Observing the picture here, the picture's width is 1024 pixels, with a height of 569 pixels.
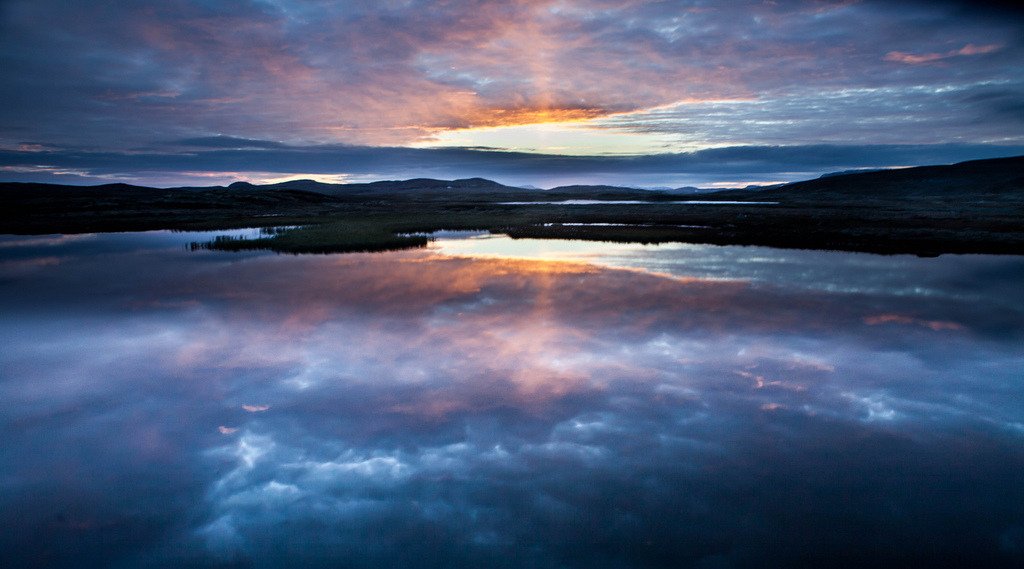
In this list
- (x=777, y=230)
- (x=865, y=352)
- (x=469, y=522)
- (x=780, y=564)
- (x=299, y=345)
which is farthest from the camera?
(x=777, y=230)

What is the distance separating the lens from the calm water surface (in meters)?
6.87

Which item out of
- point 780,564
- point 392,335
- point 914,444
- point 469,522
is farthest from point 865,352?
point 392,335

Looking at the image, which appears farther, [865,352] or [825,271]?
[825,271]

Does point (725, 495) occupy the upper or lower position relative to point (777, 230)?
lower

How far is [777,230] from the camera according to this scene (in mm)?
43156

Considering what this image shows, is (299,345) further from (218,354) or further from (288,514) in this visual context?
(288,514)

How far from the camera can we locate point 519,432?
963 cm

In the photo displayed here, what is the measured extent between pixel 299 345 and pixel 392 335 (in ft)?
8.40

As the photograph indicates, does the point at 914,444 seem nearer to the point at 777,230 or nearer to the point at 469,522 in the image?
the point at 469,522

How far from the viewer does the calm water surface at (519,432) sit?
6.87 meters

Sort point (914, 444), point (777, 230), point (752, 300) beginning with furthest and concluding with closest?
point (777, 230)
point (752, 300)
point (914, 444)

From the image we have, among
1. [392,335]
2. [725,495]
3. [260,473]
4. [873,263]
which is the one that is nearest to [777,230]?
[873,263]

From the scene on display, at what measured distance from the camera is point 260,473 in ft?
27.5

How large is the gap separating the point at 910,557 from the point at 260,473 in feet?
28.9
